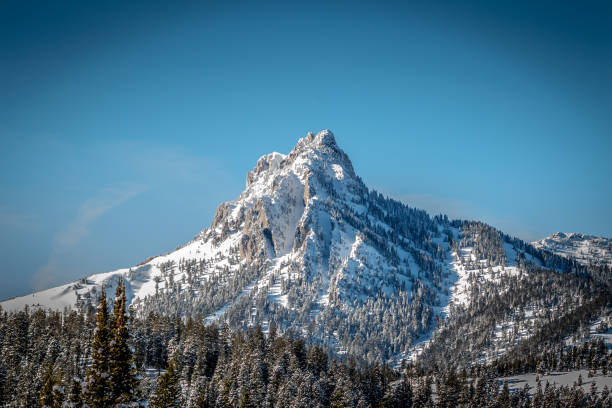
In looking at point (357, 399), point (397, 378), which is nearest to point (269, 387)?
point (357, 399)

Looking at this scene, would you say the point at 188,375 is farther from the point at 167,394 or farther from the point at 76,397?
the point at 76,397

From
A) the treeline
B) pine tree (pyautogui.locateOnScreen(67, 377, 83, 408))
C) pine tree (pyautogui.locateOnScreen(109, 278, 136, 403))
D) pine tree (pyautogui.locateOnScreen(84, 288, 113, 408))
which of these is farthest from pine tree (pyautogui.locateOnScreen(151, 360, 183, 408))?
pine tree (pyautogui.locateOnScreen(84, 288, 113, 408))

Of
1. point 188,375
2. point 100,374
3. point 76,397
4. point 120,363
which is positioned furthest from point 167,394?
point 188,375

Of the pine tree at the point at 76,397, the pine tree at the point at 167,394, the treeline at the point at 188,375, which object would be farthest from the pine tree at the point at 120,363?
the pine tree at the point at 167,394

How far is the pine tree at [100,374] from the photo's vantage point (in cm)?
4834

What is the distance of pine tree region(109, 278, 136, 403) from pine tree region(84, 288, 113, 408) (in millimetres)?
483

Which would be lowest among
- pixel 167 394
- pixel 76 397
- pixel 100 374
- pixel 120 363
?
pixel 167 394

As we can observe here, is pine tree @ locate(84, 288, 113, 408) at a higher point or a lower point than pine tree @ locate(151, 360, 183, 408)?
higher

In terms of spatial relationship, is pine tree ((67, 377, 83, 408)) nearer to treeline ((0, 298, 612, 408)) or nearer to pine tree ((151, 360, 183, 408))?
treeline ((0, 298, 612, 408))

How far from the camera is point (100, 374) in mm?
48625

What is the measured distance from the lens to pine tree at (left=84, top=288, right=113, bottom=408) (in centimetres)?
4834

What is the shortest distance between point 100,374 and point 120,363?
2121mm

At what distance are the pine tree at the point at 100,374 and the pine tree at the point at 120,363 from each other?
19.0 inches

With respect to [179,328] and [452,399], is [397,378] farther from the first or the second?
[179,328]
